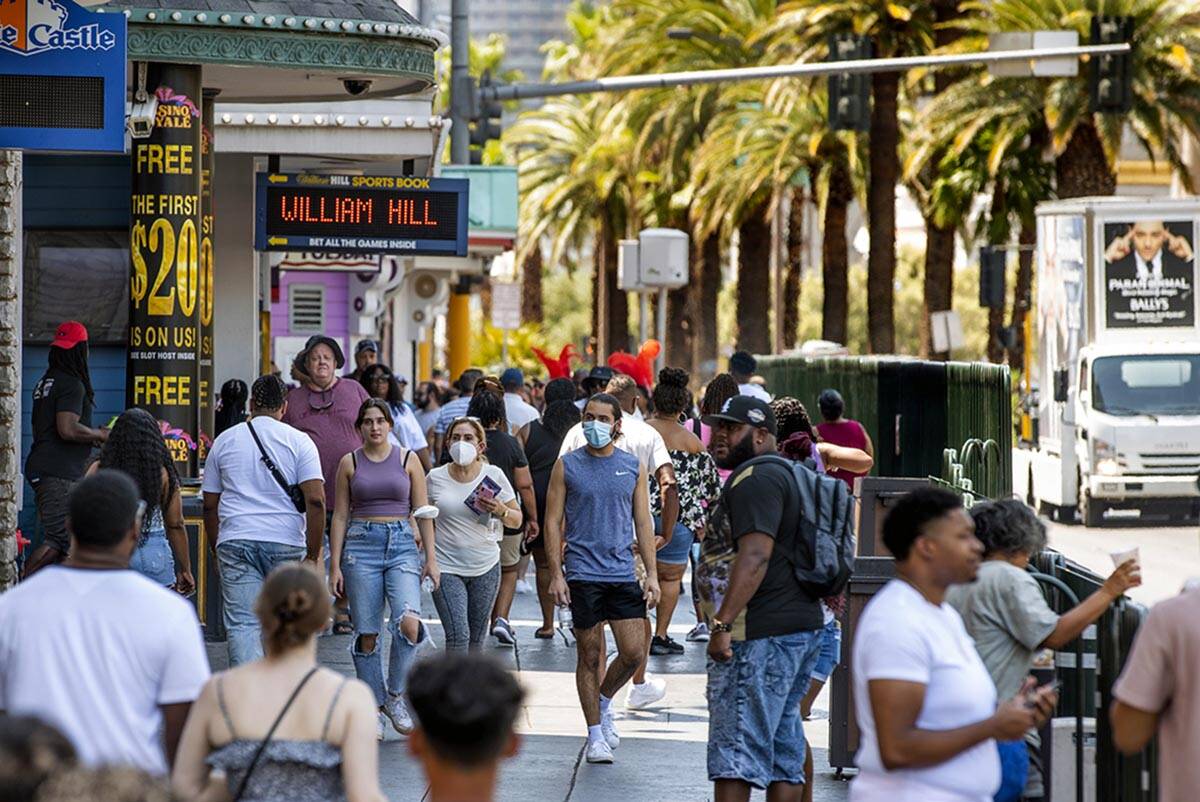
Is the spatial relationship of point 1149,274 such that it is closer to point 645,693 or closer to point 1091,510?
point 1091,510

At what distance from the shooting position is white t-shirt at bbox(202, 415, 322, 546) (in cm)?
1009

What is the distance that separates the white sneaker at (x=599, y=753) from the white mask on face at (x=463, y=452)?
1671mm

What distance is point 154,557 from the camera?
370 inches

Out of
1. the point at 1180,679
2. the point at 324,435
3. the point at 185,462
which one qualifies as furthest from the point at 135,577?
the point at 185,462

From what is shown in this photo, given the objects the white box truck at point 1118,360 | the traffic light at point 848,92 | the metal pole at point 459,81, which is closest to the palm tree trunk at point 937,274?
the white box truck at point 1118,360

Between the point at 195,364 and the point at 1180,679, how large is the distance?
28.0ft

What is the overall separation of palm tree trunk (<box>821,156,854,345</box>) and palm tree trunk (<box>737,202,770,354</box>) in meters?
2.83

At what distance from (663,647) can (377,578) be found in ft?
12.4

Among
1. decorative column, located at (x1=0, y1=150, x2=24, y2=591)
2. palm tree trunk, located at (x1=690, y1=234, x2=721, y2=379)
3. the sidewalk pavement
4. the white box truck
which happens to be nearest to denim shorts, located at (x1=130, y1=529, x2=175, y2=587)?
the sidewalk pavement

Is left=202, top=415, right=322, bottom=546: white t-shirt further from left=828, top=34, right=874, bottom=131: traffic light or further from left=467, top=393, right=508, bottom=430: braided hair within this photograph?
left=828, top=34, right=874, bottom=131: traffic light

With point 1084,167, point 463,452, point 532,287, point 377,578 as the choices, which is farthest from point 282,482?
point 532,287

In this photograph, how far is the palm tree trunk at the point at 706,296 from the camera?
1884 inches

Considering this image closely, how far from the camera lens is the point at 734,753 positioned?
778 cm

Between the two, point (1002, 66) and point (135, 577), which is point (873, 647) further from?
point (1002, 66)
